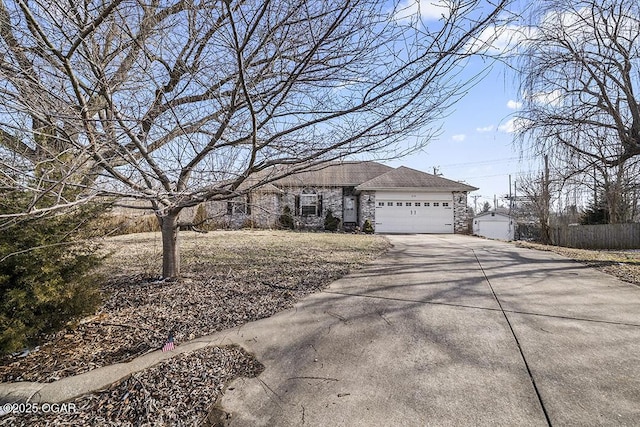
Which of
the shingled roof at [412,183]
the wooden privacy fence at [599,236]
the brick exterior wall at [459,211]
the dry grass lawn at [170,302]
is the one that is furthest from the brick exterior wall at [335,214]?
the dry grass lawn at [170,302]

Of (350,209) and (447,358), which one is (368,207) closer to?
(350,209)

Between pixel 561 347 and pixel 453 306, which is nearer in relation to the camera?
pixel 561 347

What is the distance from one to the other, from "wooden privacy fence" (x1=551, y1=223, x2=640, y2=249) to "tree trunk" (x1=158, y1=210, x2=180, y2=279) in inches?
700

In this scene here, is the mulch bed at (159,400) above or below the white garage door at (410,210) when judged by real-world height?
below

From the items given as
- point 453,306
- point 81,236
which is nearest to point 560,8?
point 453,306

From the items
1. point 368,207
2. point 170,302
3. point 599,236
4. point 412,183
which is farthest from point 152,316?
point 599,236

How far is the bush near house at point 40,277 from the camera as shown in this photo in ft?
8.38

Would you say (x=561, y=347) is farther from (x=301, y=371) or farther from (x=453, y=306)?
(x=301, y=371)

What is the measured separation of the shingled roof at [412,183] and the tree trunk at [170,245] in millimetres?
13258

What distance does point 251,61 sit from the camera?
3.07 m

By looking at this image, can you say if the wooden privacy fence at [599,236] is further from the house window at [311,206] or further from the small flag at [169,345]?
the small flag at [169,345]

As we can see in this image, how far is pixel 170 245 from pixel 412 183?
14955mm

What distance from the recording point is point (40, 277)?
2803mm

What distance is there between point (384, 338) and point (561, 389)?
1390mm
